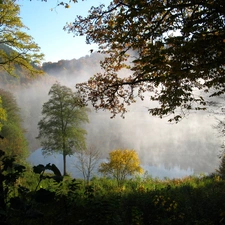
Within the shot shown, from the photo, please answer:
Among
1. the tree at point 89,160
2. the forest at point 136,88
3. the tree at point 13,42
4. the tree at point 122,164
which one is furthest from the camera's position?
the tree at point 122,164

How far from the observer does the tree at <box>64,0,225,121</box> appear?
389cm

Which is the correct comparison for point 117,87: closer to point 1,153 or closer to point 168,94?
point 168,94

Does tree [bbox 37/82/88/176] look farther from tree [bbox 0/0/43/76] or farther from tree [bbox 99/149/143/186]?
tree [bbox 0/0/43/76]

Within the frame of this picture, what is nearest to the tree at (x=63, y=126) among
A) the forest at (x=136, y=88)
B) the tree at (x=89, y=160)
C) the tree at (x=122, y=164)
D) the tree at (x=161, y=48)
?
the tree at (x=89, y=160)

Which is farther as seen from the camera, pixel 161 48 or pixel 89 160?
pixel 89 160

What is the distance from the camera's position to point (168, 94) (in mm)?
5641

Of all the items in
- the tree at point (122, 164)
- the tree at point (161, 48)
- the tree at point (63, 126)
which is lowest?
the tree at point (122, 164)

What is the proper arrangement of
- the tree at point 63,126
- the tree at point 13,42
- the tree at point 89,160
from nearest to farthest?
1. the tree at point 13,42
2. the tree at point 89,160
3. the tree at point 63,126

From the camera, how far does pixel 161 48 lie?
4.67 metres

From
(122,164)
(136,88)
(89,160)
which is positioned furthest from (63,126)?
(136,88)

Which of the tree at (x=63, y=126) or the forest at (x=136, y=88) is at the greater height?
the tree at (x=63, y=126)

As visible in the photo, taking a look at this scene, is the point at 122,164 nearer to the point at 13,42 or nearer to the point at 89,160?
the point at 89,160

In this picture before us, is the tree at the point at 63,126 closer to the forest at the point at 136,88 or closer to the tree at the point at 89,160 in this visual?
the tree at the point at 89,160

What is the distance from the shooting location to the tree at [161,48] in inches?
153
